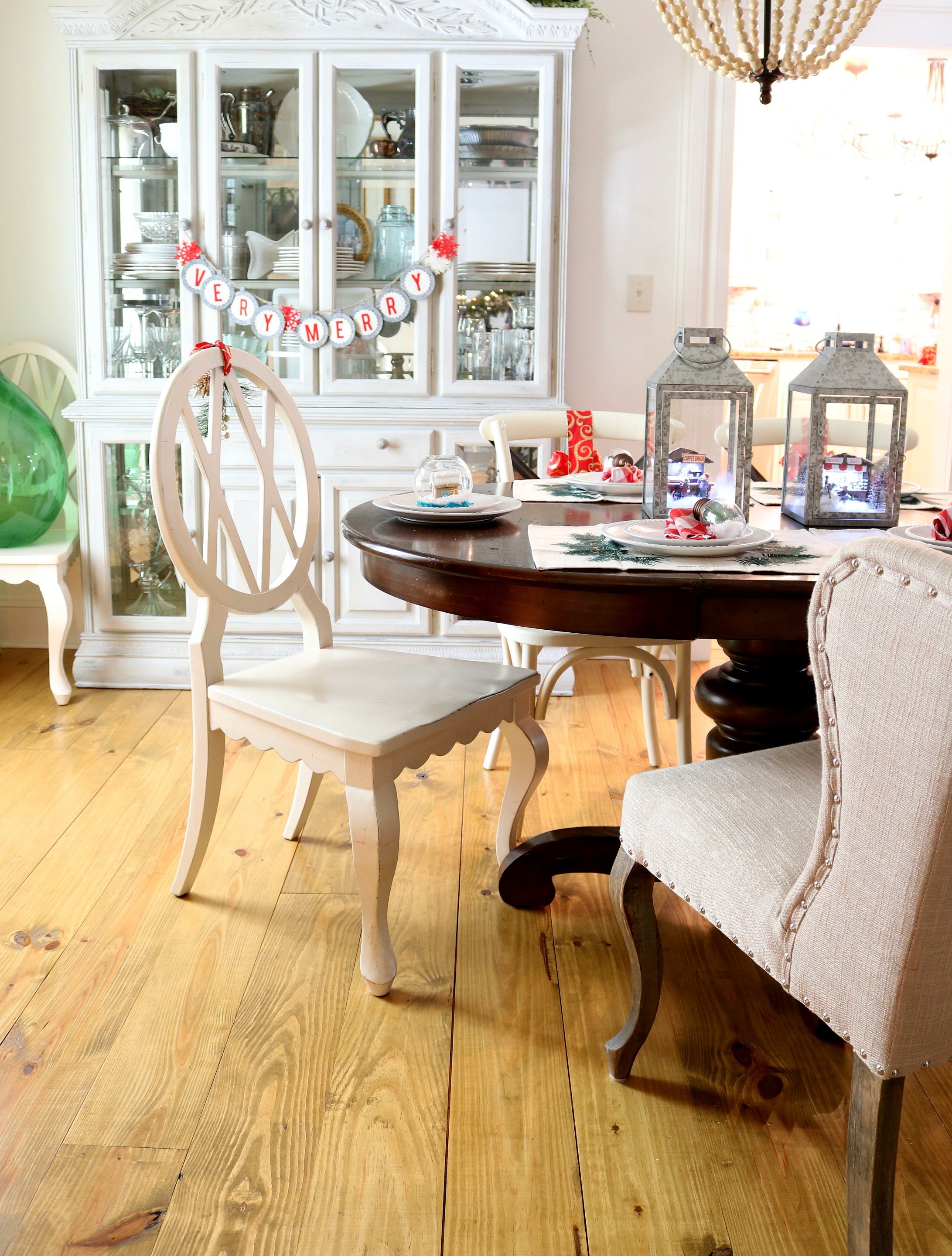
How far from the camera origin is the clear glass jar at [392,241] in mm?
3191

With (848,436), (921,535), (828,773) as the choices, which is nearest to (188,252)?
(848,436)

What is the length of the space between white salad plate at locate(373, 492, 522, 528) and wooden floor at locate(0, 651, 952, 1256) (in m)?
0.70

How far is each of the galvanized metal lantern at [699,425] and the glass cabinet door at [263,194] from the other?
65.5 inches

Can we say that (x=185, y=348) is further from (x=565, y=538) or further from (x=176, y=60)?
(x=565, y=538)

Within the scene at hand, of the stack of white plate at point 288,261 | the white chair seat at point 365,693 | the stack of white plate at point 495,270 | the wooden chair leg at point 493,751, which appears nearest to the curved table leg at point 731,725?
the white chair seat at point 365,693

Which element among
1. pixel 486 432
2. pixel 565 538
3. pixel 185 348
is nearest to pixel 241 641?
pixel 185 348

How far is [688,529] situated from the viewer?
1.59 metres

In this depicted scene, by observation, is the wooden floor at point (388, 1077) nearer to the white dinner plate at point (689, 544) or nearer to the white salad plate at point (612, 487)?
the white dinner plate at point (689, 544)

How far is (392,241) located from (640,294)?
803mm

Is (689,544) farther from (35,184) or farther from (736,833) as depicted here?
(35,184)

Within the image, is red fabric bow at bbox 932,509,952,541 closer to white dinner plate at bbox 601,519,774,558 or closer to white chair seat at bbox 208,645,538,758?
white dinner plate at bbox 601,519,774,558

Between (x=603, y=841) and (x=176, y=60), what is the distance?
241cm

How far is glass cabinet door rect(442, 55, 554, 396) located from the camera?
10.1 ft

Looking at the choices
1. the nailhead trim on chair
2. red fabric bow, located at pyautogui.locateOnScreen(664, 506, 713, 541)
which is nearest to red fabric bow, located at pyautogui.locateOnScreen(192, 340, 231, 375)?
red fabric bow, located at pyautogui.locateOnScreen(664, 506, 713, 541)
